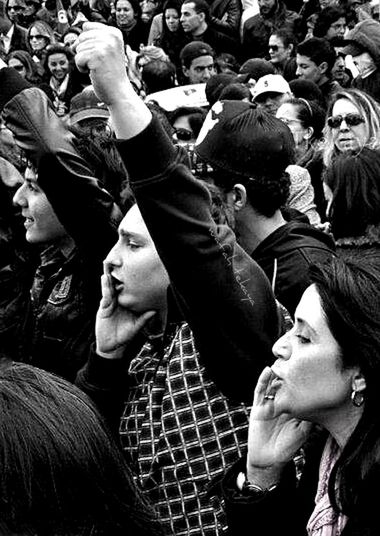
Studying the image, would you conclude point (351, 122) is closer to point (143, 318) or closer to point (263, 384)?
point (143, 318)

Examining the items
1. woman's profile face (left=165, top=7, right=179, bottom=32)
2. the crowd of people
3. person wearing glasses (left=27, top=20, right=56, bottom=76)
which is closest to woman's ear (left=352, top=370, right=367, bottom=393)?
the crowd of people

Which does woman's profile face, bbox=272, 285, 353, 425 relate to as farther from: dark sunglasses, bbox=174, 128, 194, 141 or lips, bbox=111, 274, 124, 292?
dark sunglasses, bbox=174, 128, 194, 141

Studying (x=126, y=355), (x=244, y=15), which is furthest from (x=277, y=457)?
(x=244, y=15)

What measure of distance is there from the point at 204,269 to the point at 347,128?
3.33 meters

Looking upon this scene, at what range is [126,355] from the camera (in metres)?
2.64

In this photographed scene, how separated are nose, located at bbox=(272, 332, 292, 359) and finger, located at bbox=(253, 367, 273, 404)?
6 cm

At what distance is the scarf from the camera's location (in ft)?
6.87

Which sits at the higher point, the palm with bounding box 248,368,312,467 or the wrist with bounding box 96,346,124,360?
the palm with bounding box 248,368,312,467

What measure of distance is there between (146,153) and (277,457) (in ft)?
2.32

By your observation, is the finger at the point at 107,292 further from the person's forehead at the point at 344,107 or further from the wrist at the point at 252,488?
the person's forehead at the point at 344,107

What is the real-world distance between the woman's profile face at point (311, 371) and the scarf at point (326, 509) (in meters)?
0.09

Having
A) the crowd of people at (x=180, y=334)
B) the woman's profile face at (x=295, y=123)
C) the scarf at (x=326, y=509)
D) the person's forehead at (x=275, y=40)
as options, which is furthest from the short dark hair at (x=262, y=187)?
the person's forehead at (x=275, y=40)

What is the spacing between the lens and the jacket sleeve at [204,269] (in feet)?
6.85

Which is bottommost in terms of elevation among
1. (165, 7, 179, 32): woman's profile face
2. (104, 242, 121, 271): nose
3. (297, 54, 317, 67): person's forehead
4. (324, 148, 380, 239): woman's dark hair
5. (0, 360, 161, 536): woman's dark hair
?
(165, 7, 179, 32): woman's profile face
